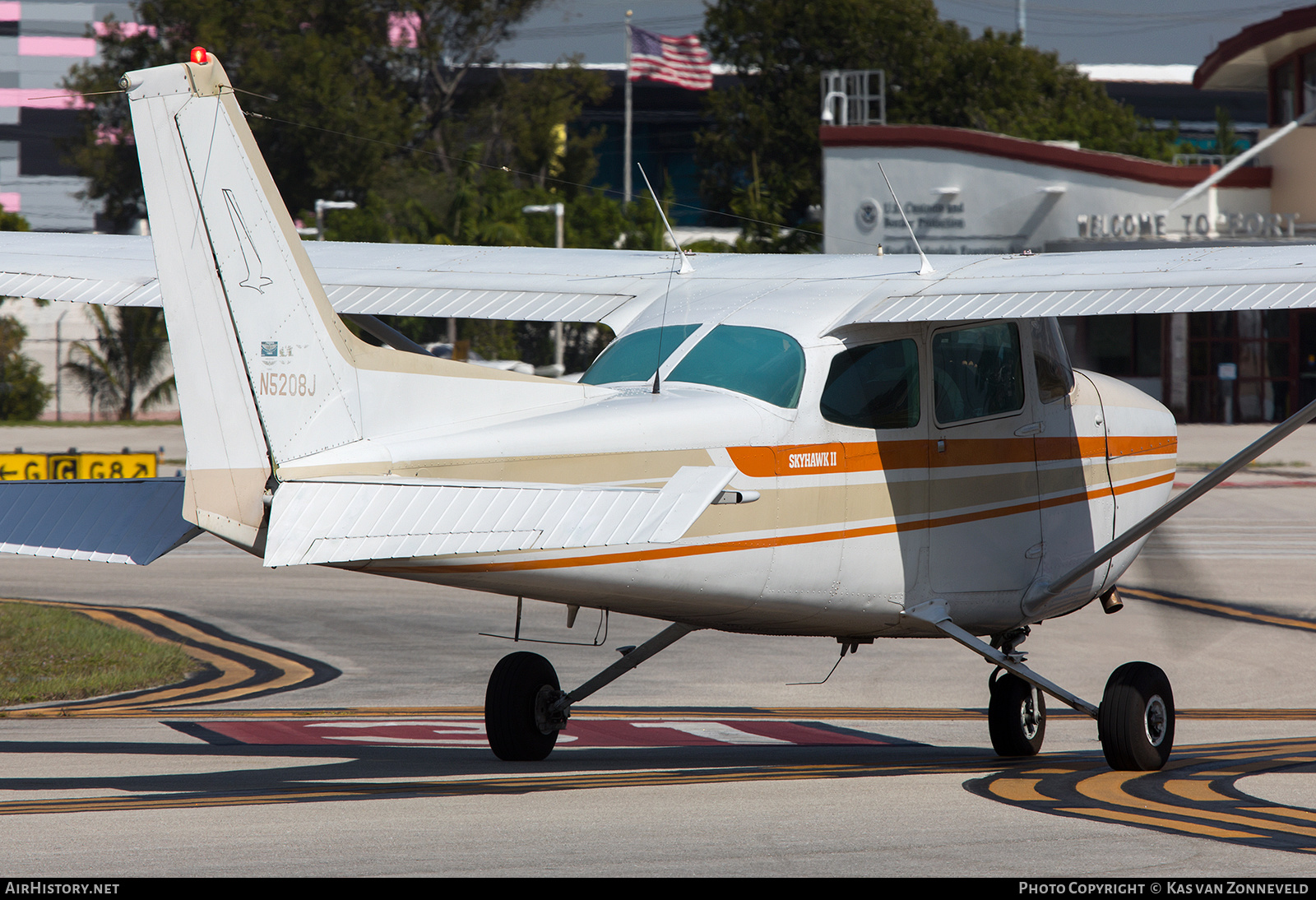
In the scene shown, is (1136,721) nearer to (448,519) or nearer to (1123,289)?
(1123,289)

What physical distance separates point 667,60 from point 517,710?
6043 cm

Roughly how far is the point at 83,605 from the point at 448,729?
7766mm

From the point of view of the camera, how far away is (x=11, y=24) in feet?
401

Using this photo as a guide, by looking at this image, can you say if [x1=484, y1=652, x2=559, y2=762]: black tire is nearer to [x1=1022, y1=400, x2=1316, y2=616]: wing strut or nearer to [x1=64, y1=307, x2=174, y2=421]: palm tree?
[x1=1022, y1=400, x2=1316, y2=616]: wing strut

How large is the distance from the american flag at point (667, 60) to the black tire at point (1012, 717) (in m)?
56.6

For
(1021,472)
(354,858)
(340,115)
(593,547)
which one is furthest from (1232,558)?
(340,115)

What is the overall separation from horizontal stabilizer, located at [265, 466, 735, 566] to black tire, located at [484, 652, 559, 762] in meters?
3.01

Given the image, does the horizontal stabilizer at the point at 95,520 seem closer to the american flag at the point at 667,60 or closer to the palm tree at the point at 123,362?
the palm tree at the point at 123,362

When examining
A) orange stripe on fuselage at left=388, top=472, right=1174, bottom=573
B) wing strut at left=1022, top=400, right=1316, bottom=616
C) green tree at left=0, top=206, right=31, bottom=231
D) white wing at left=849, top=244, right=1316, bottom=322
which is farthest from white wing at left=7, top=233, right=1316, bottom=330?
green tree at left=0, top=206, right=31, bottom=231

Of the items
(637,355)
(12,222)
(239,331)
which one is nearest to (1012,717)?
(637,355)

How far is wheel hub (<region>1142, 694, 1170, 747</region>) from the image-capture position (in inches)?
366

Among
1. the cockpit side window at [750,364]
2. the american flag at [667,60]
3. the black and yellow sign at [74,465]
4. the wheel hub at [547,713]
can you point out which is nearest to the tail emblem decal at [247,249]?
the cockpit side window at [750,364]

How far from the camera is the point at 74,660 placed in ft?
44.6

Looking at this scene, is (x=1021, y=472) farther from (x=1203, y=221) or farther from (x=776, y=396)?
(x=1203, y=221)
